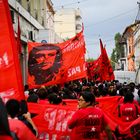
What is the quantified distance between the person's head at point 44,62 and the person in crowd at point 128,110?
5.56 m

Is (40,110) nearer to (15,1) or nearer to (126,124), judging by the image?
(126,124)

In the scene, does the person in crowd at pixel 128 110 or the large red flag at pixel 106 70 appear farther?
the large red flag at pixel 106 70

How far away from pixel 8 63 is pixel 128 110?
5153mm

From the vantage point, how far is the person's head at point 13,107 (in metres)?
6.25

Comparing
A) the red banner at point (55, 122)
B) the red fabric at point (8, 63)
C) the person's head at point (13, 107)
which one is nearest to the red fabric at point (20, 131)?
the red fabric at point (8, 63)

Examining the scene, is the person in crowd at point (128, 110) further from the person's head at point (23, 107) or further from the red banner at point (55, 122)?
the person's head at point (23, 107)

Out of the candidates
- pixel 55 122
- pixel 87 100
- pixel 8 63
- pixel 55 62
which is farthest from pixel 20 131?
pixel 55 62

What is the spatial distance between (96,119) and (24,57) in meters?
29.1

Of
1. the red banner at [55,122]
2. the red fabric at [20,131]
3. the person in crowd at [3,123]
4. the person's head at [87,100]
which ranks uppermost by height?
the person in crowd at [3,123]

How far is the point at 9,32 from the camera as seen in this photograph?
6.13 meters

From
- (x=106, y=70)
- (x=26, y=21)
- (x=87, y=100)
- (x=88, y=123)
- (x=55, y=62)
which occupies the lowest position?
(x=88, y=123)

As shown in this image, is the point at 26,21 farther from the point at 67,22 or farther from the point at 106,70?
the point at 67,22

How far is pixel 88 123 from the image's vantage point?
795cm

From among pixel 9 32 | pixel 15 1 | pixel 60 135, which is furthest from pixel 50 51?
pixel 15 1
